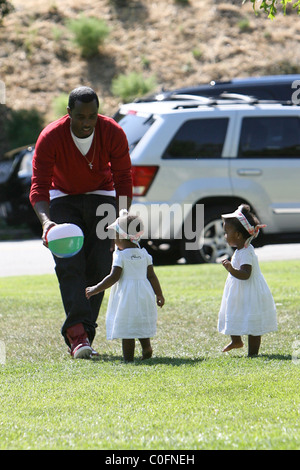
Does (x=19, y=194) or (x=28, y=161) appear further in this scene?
(x=28, y=161)

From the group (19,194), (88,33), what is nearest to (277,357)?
(19,194)

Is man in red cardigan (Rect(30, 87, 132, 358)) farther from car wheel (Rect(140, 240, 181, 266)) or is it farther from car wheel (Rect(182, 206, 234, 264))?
car wheel (Rect(140, 240, 181, 266))

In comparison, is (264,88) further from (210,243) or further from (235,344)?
(235,344)

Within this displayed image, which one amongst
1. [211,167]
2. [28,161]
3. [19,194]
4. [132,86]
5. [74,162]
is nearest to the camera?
[74,162]

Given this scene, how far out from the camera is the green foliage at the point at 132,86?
97.8 ft

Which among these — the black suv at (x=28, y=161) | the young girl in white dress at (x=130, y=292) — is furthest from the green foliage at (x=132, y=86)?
the young girl in white dress at (x=130, y=292)

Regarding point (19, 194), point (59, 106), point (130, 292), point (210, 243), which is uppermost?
point (130, 292)

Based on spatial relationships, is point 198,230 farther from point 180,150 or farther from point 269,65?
point 269,65

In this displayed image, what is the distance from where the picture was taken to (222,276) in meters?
10.4

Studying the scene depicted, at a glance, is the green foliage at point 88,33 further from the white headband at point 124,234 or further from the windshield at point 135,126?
the white headband at point 124,234

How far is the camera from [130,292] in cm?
607

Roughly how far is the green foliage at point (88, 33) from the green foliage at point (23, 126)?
195 inches

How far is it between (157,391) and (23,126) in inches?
949

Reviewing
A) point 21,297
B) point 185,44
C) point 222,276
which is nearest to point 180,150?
point 222,276
